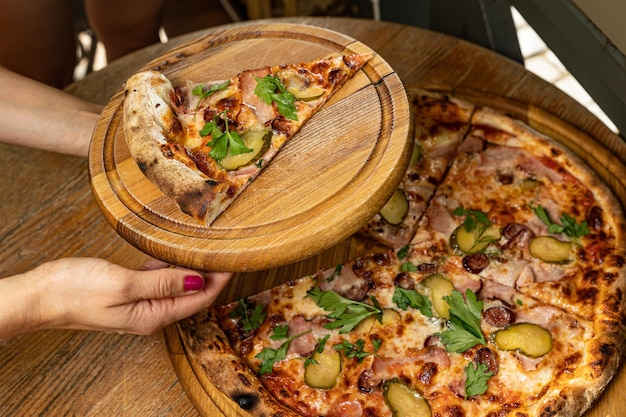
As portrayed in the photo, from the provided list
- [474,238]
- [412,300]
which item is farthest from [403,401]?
[474,238]


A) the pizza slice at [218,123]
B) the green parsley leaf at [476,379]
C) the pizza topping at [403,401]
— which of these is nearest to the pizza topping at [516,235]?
the green parsley leaf at [476,379]

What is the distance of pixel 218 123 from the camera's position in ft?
6.41

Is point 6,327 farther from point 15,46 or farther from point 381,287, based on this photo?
point 15,46

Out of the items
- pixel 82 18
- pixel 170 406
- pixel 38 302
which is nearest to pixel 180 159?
pixel 38 302

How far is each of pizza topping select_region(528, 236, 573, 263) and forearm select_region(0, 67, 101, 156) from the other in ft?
4.96

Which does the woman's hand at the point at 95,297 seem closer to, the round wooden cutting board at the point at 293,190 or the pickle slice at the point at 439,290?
the round wooden cutting board at the point at 293,190

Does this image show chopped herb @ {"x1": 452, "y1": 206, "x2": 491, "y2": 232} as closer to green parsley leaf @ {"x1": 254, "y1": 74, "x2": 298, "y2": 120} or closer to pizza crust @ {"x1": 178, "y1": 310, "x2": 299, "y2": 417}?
green parsley leaf @ {"x1": 254, "y1": 74, "x2": 298, "y2": 120}

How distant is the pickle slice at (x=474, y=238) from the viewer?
2.22 meters

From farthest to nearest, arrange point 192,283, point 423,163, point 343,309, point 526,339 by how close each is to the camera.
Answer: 1. point 423,163
2. point 343,309
3. point 526,339
4. point 192,283

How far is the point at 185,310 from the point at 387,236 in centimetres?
74

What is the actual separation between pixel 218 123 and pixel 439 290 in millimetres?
849

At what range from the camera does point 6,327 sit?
1.79 m

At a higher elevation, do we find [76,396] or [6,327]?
[6,327]

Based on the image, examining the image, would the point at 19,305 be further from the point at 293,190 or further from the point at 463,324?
the point at 463,324
